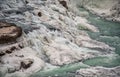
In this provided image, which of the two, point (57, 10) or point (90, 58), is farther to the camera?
point (57, 10)

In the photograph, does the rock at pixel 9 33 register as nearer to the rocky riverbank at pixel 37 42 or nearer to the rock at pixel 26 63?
the rocky riverbank at pixel 37 42

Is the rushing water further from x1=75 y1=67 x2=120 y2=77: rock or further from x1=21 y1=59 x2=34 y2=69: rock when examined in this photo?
x1=21 y1=59 x2=34 y2=69: rock

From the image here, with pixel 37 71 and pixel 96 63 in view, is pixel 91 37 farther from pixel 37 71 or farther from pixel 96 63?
pixel 37 71

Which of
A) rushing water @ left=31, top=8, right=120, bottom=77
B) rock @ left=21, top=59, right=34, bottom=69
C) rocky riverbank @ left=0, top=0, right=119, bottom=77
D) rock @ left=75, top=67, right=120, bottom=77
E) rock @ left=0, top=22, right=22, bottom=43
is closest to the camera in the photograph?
rock @ left=75, top=67, right=120, bottom=77

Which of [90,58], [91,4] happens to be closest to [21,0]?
[90,58]

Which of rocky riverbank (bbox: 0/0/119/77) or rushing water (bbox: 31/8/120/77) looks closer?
rushing water (bbox: 31/8/120/77)

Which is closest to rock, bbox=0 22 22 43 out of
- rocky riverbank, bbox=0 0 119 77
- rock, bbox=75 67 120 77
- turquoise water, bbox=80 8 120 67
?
rocky riverbank, bbox=0 0 119 77

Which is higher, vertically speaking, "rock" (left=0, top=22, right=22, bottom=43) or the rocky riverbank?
"rock" (left=0, top=22, right=22, bottom=43)
